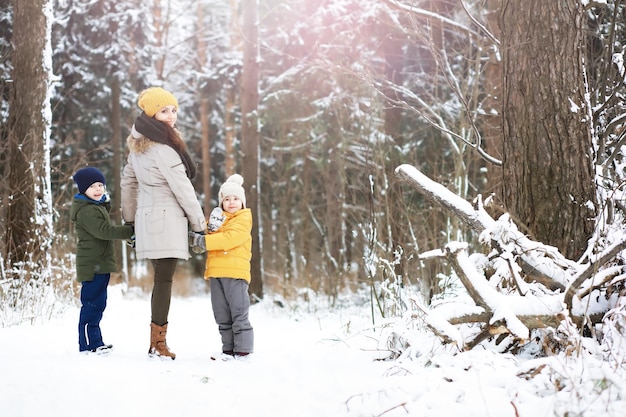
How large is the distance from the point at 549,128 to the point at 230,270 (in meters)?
2.46

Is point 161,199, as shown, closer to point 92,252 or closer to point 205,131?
point 92,252

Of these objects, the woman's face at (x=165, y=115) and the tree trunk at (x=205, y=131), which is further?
the tree trunk at (x=205, y=131)

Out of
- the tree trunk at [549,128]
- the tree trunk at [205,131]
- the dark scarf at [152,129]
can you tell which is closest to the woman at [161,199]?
the dark scarf at [152,129]

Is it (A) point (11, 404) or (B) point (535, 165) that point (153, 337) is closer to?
(A) point (11, 404)

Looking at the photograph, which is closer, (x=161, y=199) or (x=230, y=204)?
(x=161, y=199)

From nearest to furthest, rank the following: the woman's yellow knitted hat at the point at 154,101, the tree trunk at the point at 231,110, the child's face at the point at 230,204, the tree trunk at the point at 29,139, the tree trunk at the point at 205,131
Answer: the woman's yellow knitted hat at the point at 154,101 < the child's face at the point at 230,204 < the tree trunk at the point at 29,139 < the tree trunk at the point at 231,110 < the tree trunk at the point at 205,131

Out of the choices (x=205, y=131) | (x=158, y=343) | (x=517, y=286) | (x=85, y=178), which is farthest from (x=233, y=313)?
(x=205, y=131)

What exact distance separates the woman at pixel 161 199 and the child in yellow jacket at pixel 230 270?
17 centimetres

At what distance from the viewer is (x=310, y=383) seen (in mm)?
3381

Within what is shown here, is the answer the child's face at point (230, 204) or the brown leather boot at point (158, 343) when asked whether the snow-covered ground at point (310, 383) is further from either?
the child's face at point (230, 204)

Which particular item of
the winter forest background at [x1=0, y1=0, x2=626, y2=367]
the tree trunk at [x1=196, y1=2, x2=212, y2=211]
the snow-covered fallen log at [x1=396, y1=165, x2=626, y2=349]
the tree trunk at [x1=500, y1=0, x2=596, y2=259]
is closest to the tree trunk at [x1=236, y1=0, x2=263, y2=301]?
the winter forest background at [x1=0, y1=0, x2=626, y2=367]

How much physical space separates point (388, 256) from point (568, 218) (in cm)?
266

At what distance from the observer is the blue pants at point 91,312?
4.15 meters

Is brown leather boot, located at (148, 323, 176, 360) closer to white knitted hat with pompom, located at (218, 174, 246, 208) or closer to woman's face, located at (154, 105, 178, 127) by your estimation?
white knitted hat with pompom, located at (218, 174, 246, 208)
